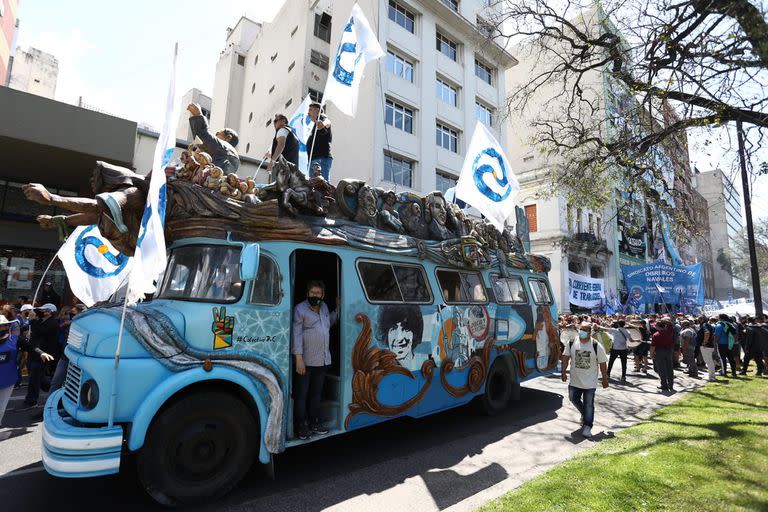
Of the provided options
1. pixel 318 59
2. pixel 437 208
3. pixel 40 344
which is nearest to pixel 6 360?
pixel 40 344

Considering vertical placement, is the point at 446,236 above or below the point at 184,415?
above

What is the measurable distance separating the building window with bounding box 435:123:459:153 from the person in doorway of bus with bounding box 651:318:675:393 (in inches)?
631

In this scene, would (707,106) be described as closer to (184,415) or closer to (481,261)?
(481,261)

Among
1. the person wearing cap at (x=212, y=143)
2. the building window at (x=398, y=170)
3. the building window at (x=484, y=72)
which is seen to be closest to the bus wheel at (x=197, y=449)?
the person wearing cap at (x=212, y=143)

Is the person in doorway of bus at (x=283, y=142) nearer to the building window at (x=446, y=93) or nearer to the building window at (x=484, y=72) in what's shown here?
the building window at (x=446, y=93)

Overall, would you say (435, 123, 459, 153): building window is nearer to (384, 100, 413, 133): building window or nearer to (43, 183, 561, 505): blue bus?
(384, 100, 413, 133): building window

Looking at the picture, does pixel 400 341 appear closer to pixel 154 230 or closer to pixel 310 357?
pixel 310 357

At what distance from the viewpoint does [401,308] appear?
19.4ft

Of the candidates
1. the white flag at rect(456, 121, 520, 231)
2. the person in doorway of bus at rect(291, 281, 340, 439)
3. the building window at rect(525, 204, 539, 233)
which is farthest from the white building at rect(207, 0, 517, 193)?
the person in doorway of bus at rect(291, 281, 340, 439)

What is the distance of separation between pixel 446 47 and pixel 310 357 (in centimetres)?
2590

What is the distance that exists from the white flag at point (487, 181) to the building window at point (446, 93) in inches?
676

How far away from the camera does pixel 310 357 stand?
501 centimetres

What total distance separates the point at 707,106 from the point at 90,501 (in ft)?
33.3

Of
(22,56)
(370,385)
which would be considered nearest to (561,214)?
(370,385)
